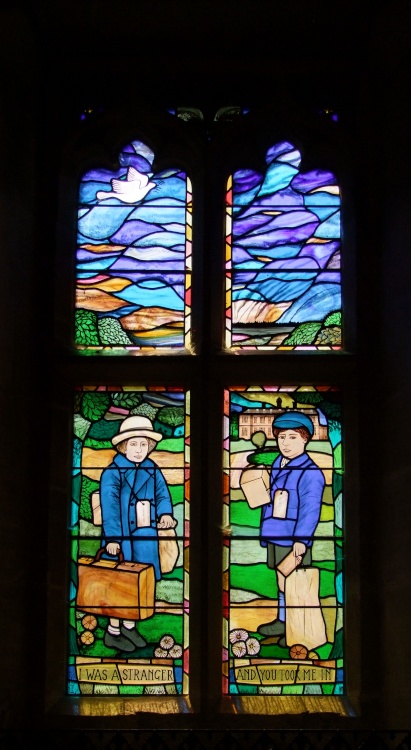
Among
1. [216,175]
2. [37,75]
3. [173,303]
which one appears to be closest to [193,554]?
[173,303]

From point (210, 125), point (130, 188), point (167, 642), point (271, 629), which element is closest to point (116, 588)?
point (167, 642)

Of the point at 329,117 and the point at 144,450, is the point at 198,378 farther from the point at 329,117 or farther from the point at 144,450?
the point at 329,117

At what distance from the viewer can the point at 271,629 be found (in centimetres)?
548

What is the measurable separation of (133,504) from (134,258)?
3.62 feet

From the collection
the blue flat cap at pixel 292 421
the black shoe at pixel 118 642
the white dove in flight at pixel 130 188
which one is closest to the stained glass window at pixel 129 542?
the black shoe at pixel 118 642

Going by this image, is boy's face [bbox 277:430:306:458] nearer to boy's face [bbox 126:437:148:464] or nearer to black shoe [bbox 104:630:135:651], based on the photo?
boy's face [bbox 126:437:148:464]

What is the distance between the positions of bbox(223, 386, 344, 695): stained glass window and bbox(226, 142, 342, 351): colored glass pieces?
10.4 inches

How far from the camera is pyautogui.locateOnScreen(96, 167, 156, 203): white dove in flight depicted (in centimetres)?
606

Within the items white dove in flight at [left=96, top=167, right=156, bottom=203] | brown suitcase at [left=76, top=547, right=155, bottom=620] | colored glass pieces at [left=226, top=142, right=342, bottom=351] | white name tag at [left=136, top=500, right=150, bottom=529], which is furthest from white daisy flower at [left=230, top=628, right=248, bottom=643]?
white dove in flight at [left=96, top=167, right=156, bottom=203]

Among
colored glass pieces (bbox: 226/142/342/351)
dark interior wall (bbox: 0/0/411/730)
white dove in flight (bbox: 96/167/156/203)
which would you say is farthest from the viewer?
white dove in flight (bbox: 96/167/156/203)

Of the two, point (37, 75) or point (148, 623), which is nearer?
point (148, 623)

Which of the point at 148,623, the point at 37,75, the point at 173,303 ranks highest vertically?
the point at 37,75

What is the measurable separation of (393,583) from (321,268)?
4.75 feet

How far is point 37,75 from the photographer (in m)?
5.98
